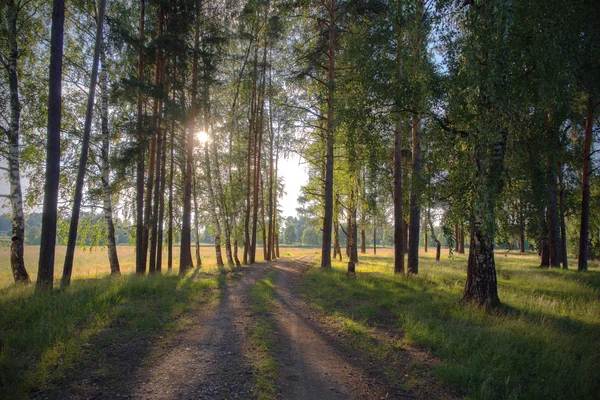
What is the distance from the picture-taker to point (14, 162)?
10.2 meters

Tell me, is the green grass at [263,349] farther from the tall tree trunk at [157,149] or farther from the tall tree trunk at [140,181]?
the tall tree trunk at [157,149]

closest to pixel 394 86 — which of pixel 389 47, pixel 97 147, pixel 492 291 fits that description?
pixel 389 47

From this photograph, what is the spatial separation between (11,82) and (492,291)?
1707 centimetres

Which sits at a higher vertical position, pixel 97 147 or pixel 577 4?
pixel 577 4

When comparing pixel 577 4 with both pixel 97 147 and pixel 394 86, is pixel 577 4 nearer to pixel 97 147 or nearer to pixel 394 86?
pixel 394 86

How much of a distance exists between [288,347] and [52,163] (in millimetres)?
8082

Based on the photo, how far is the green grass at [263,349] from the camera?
3709 millimetres

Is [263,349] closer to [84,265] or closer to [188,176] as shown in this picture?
[188,176]

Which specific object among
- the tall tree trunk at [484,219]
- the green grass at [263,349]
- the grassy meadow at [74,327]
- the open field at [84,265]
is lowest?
the open field at [84,265]

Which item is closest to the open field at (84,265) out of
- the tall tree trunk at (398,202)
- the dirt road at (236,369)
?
the dirt road at (236,369)

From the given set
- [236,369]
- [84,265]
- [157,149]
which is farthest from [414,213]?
[84,265]

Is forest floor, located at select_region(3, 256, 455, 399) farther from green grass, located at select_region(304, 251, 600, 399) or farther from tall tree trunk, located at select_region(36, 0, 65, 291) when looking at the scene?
tall tree trunk, located at select_region(36, 0, 65, 291)

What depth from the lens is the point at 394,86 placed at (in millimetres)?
7730

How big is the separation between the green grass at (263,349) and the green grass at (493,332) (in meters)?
1.59
